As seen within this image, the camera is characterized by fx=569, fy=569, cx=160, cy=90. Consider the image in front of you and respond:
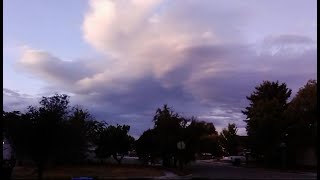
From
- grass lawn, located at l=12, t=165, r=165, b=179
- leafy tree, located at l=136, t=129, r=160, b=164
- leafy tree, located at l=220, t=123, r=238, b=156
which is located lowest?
grass lawn, located at l=12, t=165, r=165, b=179

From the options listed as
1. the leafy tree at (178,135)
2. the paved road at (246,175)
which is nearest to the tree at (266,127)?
the leafy tree at (178,135)

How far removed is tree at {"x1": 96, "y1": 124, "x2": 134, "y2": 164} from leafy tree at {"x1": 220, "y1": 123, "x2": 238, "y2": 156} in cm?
5751

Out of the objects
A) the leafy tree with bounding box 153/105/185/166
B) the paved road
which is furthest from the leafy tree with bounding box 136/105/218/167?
the paved road

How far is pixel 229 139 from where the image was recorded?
133000 mm

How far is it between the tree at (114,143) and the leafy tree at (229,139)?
57.5 metres

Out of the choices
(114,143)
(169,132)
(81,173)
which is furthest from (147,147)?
(81,173)

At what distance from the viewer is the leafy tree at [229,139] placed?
127562 mm

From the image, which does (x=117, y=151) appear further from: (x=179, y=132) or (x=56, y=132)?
(x=56, y=132)

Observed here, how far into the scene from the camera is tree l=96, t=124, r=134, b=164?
68.8 m

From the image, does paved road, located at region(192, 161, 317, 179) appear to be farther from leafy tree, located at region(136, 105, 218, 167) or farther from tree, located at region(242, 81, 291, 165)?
tree, located at region(242, 81, 291, 165)

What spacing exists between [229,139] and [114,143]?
2682 inches

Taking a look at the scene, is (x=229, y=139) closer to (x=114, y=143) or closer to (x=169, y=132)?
(x=114, y=143)

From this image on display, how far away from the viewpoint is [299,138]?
5878cm

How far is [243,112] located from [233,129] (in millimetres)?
51182
